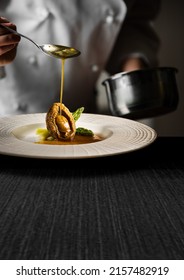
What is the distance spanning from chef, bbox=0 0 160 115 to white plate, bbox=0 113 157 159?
1.21 feet

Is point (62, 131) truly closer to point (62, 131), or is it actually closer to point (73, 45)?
point (62, 131)

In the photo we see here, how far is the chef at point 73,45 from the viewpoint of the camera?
4.70ft

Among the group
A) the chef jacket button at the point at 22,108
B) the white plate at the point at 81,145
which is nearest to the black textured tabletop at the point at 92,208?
the white plate at the point at 81,145

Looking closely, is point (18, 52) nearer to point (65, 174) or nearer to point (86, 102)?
point (86, 102)

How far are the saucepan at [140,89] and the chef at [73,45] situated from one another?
0.21m

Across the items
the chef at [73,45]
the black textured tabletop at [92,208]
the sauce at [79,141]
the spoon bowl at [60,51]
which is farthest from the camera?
the chef at [73,45]

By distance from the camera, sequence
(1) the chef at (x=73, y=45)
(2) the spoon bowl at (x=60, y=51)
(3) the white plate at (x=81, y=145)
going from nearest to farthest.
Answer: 1. (3) the white plate at (x=81, y=145)
2. (2) the spoon bowl at (x=60, y=51)
3. (1) the chef at (x=73, y=45)

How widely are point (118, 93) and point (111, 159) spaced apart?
1.34 feet

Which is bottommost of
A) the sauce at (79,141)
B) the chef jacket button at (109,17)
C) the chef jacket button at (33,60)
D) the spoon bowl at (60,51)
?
the sauce at (79,141)

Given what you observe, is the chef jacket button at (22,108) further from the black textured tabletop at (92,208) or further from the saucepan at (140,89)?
the black textured tabletop at (92,208)

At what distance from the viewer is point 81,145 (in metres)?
0.84

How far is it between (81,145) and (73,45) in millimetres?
697

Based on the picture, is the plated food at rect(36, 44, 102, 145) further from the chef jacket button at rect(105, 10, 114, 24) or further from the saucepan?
the chef jacket button at rect(105, 10, 114, 24)

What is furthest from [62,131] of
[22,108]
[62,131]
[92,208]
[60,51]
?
[22,108]
